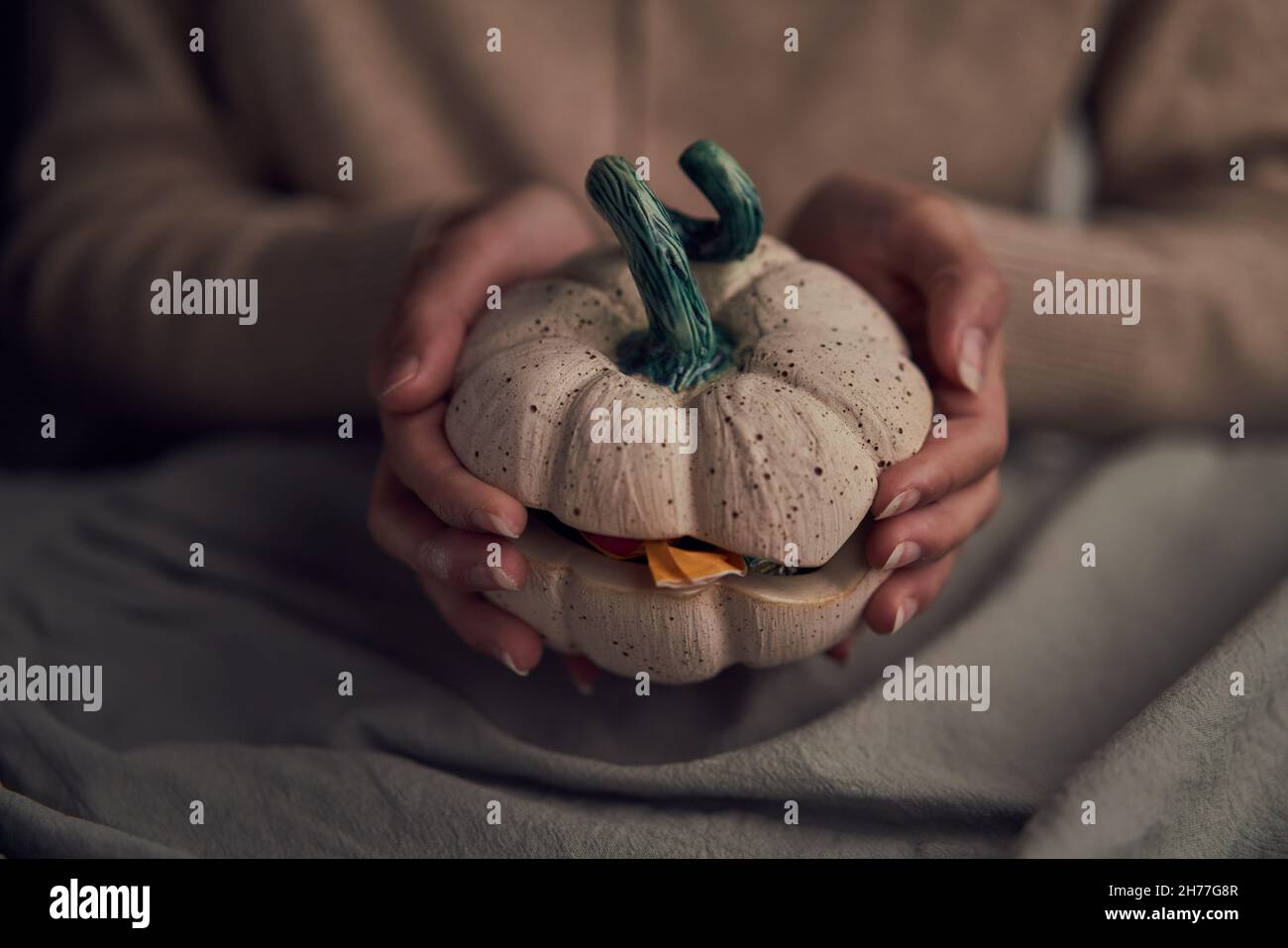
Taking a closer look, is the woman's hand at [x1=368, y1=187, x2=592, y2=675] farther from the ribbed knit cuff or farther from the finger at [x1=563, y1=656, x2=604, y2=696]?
the ribbed knit cuff

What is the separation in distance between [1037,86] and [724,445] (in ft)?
3.21

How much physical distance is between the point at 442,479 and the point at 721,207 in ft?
1.00

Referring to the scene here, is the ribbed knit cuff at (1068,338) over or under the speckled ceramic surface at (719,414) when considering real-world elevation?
over

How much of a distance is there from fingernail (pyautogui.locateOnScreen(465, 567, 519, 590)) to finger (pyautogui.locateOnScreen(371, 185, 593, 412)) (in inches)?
6.1

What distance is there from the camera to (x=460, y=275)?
3.12ft

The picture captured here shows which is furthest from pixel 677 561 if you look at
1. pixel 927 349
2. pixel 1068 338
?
pixel 1068 338

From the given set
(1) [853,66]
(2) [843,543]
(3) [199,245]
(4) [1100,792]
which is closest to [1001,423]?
(2) [843,543]

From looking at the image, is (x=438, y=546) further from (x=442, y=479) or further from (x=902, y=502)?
(x=902, y=502)

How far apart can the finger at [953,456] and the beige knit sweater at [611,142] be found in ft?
1.38

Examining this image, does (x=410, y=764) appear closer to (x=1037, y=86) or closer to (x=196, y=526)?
(x=196, y=526)

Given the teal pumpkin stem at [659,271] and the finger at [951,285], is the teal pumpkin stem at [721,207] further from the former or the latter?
the finger at [951,285]

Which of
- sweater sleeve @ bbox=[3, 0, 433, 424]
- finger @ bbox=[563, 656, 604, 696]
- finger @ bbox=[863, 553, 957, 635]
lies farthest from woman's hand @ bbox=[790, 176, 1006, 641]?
sweater sleeve @ bbox=[3, 0, 433, 424]

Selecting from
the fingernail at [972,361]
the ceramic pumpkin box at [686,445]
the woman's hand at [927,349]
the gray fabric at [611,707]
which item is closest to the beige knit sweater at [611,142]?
the gray fabric at [611,707]

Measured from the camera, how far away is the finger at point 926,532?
2.59 ft
